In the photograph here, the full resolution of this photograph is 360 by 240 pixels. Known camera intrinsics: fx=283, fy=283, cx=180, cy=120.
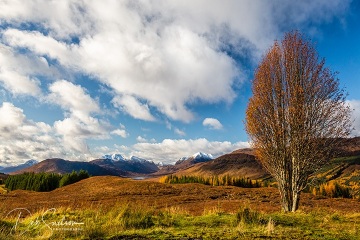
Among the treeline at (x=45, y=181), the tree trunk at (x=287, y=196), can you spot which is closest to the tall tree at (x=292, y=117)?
the tree trunk at (x=287, y=196)

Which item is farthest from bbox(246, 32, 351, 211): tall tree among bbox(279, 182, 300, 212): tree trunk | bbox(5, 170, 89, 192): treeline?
bbox(5, 170, 89, 192): treeline

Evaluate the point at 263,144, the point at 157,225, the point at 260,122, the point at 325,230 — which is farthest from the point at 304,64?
the point at 157,225

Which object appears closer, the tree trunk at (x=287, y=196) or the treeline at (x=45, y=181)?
the tree trunk at (x=287, y=196)

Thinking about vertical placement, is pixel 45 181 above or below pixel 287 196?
above

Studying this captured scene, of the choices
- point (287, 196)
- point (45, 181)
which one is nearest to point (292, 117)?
point (287, 196)

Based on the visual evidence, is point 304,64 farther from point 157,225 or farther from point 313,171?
point 157,225

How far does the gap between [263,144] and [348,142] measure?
628 cm

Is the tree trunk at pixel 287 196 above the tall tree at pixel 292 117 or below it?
below

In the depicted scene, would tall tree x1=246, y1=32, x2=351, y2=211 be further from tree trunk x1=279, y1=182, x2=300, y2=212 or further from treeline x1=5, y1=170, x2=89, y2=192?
treeline x1=5, y1=170, x2=89, y2=192

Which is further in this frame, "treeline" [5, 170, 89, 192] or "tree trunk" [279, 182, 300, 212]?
"treeline" [5, 170, 89, 192]

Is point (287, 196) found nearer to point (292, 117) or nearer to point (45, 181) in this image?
point (292, 117)

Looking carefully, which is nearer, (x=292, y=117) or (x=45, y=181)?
(x=292, y=117)

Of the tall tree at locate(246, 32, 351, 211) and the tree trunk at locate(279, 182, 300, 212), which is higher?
the tall tree at locate(246, 32, 351, 211)

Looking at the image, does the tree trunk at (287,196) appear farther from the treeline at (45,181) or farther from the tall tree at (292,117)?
the treeline at (45,181)
